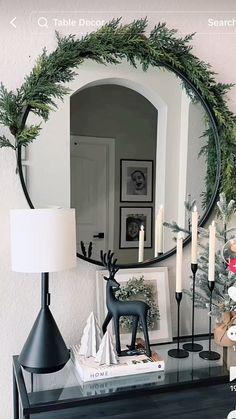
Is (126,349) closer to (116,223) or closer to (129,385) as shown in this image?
(129,385)

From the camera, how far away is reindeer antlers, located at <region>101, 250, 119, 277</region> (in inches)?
52.3

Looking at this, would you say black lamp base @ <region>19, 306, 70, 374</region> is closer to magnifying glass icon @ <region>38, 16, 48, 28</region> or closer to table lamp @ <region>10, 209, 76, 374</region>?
table lamp @ <region>10, 209, 76, 374</region>

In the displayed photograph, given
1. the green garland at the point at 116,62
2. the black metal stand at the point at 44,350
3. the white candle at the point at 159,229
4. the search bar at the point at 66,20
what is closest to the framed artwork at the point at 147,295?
the white candle at the point at 159,229

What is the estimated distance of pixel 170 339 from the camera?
4.84 feet

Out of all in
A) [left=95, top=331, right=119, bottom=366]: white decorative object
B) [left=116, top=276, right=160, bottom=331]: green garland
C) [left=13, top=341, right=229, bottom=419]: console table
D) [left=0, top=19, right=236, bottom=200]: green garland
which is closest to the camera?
[left=13, top=341, right=229, bottom=419]: console table

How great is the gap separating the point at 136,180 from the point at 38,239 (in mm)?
526

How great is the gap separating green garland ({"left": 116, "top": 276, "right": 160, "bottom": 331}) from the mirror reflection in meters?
0.10

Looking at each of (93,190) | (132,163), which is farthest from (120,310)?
(132,163)

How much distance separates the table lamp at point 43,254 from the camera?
110 cm

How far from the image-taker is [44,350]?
1.15 m

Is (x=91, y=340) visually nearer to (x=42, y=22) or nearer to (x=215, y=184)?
(x=215, y=184)

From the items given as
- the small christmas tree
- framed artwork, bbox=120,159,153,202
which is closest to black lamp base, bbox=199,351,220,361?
the small christmas tree

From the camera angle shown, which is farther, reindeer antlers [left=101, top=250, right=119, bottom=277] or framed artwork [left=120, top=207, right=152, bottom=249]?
framed artwork [left=120, top=207, right=152, bottom=249]

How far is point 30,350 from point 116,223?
552mm
